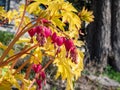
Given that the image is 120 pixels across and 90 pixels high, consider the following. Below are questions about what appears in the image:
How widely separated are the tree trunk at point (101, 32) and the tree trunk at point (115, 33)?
165mm

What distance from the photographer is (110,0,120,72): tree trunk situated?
12.4m

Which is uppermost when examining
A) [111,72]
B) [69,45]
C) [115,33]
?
[69,45]

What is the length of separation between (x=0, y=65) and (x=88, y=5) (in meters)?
15.2

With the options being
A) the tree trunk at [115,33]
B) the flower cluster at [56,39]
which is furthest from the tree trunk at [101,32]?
the flower cluster at [56,39]

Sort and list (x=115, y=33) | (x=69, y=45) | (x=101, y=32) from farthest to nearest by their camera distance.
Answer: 1. (x=115, y=33)
2. (x=101, y=32)
3. (x=69, y=45)

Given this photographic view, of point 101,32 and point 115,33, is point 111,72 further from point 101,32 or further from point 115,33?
point 115,33

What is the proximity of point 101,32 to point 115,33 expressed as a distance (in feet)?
1.53

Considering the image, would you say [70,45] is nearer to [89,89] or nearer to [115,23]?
[89,89]

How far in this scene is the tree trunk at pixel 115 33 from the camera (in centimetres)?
1235

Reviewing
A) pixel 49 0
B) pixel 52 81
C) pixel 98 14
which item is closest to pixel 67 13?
pixel 49 0

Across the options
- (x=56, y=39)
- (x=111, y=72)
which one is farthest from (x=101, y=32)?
(x=56, y=39)

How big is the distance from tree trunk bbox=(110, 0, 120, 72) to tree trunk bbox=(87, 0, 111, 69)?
17 cm

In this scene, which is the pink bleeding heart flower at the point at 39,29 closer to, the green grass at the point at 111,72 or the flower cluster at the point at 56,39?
the flower cluster at the point at 56,39

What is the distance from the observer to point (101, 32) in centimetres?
1233
